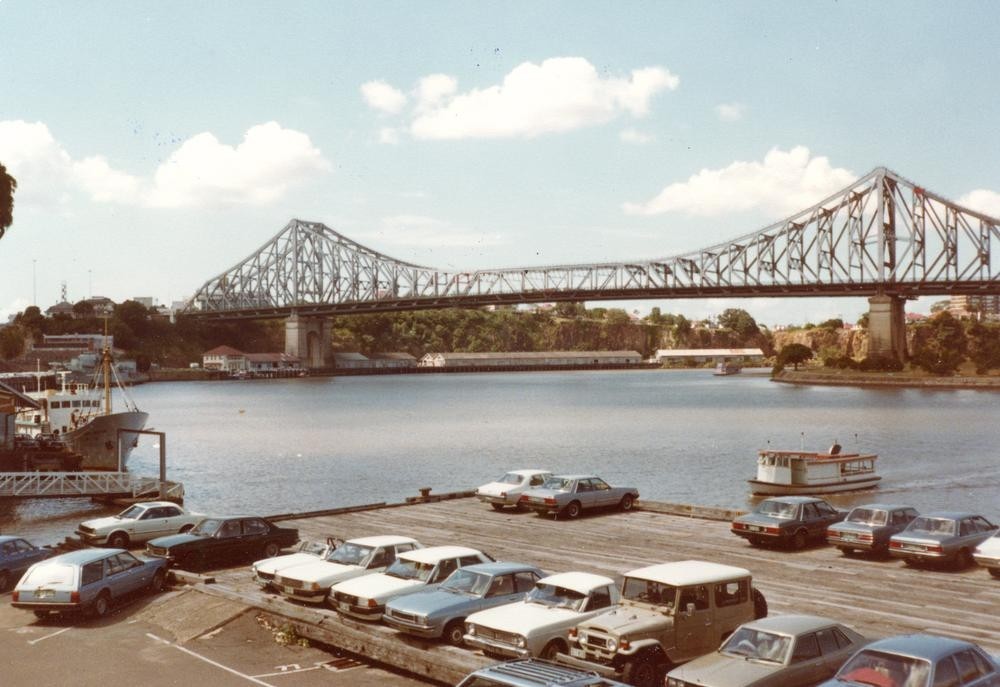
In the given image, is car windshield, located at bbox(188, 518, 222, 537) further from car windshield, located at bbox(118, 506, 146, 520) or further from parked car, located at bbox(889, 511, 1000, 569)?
parked car, located at bbox(889, 511, 1000, 569)

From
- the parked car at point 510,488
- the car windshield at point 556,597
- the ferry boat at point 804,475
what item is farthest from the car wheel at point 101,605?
the ferry boat at point 804,475

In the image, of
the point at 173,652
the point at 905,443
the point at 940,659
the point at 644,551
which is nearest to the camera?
the point at 940,659

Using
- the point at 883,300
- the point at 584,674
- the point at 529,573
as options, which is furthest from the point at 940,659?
the point at 883,300

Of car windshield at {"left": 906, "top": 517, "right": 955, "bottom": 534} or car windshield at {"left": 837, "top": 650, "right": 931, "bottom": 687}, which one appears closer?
car windshield at {"left": 837, "top": 650, "right": 931, "bottom": 687}

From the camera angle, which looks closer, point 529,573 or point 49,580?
point 529,573

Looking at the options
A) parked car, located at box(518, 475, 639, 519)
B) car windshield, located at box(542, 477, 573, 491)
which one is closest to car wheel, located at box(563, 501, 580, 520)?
parked car, located at box(518, 475, 639, 519)

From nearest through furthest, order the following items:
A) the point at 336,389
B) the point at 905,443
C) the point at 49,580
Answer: the point at 49,580
the point at 905,443
the point at 336,389

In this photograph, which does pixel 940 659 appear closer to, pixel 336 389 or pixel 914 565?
pixel 914 565
